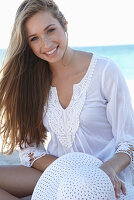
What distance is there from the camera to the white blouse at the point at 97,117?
2119 millimetres

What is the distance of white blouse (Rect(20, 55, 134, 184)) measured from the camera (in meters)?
2.12

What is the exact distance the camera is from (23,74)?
96.9 inches

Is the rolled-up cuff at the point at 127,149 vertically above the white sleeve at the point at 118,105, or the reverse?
the white sleeve at the point at 118,105

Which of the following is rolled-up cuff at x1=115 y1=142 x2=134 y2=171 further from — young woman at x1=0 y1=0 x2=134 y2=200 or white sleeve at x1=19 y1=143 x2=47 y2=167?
white sleeve at x1=19 y1=143 x2=47 y2=167

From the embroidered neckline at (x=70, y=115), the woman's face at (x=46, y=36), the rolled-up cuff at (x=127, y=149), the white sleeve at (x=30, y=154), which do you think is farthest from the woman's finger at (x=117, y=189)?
the woman's face at (x=46, y=36)

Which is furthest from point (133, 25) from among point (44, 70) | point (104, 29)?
point (44, 70)

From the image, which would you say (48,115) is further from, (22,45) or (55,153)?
(22,45)

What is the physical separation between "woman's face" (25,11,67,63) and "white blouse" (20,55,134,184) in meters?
0.22

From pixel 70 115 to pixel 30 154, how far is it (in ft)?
1.28

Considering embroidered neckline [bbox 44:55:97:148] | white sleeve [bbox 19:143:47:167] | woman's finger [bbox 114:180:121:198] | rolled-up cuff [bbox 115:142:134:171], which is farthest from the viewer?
white sleeve [bbox 19:143:47:167]

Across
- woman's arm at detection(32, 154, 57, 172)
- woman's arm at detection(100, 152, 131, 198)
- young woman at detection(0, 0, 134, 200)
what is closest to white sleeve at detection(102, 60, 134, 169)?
young woman at detection(0, 0, 134, 200)

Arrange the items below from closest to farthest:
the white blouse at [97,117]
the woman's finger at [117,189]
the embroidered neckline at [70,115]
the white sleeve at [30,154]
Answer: the woman's finger at [117,189] → the white blouse at [97,117] → the embroidered neckline at [70,115] → the white sleeve at [30,154]

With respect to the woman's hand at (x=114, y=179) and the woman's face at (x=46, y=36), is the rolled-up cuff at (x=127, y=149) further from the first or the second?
the woman's face at (x=46, y=36)

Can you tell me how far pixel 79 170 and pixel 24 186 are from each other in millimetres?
752
